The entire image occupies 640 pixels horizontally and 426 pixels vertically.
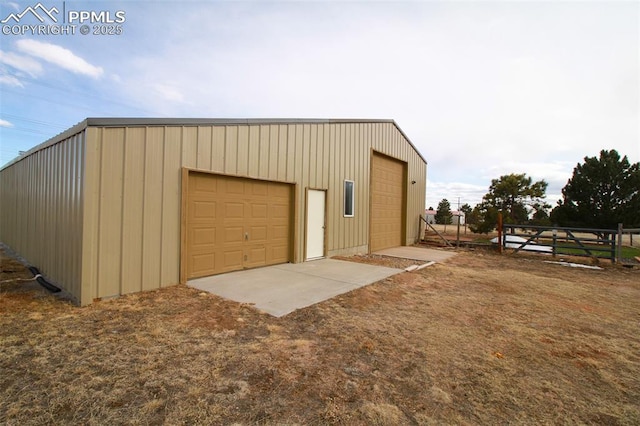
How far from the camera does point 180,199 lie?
17.6 feet

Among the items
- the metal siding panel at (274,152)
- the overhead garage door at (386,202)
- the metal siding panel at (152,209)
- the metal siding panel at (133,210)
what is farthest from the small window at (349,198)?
the metal siding panel at (133,210)

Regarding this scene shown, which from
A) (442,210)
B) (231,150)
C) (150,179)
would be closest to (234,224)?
(231,150)

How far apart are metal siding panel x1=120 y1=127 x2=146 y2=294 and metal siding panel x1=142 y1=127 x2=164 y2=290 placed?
64mm

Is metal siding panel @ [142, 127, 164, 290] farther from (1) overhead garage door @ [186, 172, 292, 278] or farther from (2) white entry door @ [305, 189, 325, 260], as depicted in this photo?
(2) white entry door @ [305, 189, 325, 260]

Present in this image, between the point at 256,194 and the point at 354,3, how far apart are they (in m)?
5.28

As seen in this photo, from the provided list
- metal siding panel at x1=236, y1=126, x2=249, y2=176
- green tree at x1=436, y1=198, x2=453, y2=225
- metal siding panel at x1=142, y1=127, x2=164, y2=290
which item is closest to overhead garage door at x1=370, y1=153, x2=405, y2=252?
metal siding panel at x1=236, y1=126, x2=249, y2=176

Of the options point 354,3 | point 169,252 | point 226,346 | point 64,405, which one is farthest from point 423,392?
point 354,3

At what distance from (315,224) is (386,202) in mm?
4547

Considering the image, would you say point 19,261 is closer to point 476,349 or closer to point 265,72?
point 265,72

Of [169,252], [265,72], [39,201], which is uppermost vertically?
[265,72]

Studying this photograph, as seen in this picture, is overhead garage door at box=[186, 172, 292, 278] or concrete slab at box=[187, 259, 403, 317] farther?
overhead garage door at box=[186, 172, 292, 278]

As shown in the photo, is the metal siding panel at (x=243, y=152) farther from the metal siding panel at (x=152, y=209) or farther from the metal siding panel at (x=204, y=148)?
the metal siding panel at (x=152, y=209)

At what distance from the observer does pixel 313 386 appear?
8.16 feet

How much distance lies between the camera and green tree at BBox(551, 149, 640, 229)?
18.3 m
